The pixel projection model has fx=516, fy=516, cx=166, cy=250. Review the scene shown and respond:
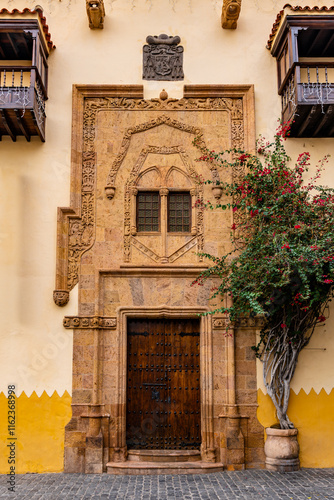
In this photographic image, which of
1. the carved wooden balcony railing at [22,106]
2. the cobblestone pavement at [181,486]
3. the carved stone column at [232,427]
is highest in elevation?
the carved wooden balcony railing at [22,106]

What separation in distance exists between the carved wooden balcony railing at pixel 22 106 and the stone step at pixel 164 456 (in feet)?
18.0

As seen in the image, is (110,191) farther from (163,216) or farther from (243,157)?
(243,157)

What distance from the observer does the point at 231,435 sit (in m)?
8.15

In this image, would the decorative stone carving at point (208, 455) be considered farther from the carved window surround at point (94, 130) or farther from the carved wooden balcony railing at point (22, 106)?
the carved wooden balcony railing at point (22, 106)

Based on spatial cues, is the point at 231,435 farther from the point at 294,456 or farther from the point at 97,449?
the point at 97,449

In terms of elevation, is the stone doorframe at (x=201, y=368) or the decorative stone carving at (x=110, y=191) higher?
the decorative stone carving at (x=110, y=191)

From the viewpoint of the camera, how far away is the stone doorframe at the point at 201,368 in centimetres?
821

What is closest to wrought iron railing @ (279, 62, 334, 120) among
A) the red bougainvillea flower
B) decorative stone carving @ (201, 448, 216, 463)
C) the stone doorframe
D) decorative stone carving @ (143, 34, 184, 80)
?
the red bougainvillea flower

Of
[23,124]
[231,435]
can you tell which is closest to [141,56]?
[23,124]

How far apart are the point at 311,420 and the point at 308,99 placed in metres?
5.21

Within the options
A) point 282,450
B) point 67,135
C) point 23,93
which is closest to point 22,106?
point 23,93

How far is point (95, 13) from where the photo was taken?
9250 millimetres

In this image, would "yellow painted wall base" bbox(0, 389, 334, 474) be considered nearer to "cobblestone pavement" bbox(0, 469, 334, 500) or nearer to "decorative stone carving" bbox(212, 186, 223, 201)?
"cobblestone pavement" bbox(0, 469, 334, 500)

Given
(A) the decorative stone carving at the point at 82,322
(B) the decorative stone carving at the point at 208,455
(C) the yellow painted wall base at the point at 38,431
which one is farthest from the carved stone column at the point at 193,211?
(B) the decorative stone carving at the point at 208,455
